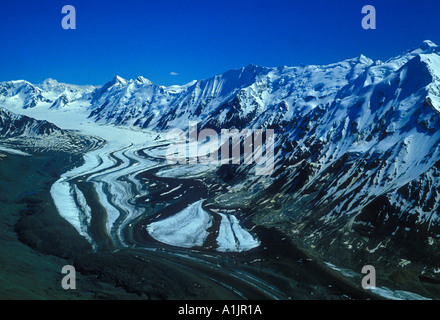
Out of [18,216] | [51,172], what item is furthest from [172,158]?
[18,216]

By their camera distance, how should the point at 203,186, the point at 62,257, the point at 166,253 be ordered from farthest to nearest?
the point at 203,186, the point at 166,253, the point at 62,257

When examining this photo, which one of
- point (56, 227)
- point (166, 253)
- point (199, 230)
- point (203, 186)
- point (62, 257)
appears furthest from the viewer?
point (203, 186)

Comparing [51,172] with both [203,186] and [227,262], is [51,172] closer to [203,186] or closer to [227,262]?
[203,186]
